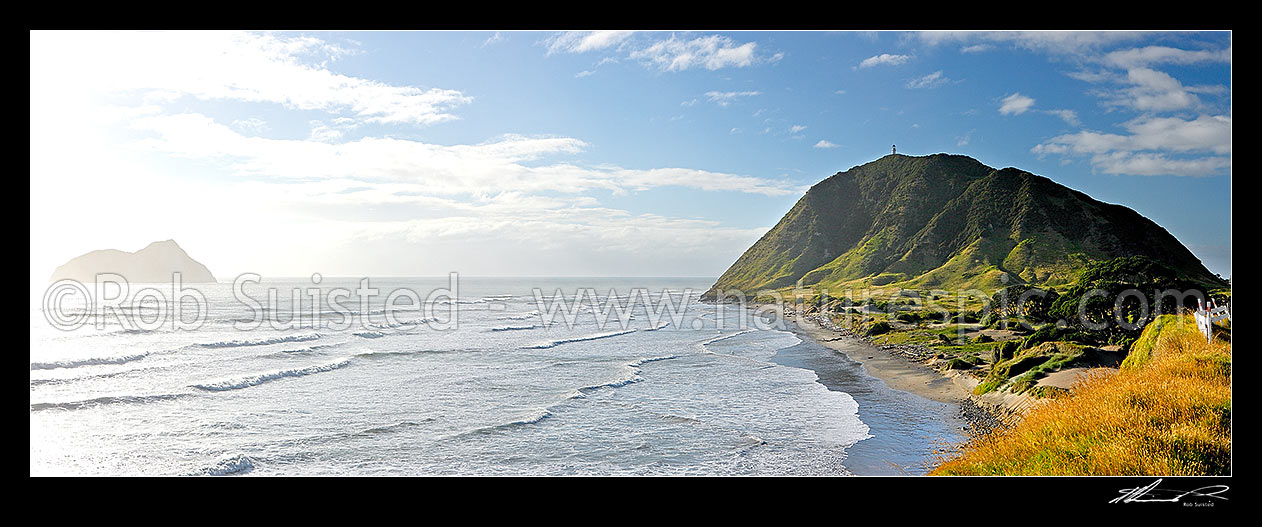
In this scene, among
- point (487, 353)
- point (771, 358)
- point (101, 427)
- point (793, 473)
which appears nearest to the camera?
point (793, 473)

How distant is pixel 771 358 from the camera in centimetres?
3325

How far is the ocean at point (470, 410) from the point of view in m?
14.4

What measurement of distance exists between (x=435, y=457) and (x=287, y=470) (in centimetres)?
285

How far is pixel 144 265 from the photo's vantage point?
170 metres

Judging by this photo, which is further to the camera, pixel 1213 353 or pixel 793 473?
pixel 793 473

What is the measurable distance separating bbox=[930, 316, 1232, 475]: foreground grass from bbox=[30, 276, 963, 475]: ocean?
5.04 metres

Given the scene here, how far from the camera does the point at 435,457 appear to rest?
48.4 feet

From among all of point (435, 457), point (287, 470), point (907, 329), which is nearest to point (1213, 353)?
point (435, 457)

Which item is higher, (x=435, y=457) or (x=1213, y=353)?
(x=1213, y=353)
